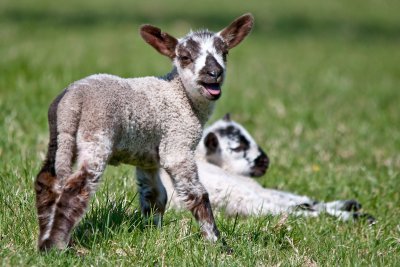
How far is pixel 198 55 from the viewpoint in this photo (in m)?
5.08

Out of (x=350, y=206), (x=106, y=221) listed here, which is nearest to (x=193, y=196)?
(x=106, y=221)

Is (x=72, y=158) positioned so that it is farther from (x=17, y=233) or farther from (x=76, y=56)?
(x=76, y=56)

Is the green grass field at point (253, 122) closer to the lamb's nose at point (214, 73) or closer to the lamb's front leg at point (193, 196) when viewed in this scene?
the lamb's front leg at point (193, 196)

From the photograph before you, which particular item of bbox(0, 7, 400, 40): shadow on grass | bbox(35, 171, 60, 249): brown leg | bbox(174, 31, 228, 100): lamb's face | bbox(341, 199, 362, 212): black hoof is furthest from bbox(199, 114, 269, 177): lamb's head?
bbox(0, 7, 400, 40): shadow on grass

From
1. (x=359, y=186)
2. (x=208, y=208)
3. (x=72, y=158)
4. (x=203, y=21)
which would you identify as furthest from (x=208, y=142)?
(x=203, y=21)

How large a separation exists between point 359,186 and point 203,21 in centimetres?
1359

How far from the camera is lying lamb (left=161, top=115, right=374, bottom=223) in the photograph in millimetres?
6703

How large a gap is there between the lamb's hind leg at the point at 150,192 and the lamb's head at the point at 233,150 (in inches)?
98.8

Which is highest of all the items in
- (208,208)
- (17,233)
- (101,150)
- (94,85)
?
(94,85)

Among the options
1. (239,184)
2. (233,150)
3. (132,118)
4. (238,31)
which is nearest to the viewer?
(132,118)

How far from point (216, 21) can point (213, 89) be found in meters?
16.3

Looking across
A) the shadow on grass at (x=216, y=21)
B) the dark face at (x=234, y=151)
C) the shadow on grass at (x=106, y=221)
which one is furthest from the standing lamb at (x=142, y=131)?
the shadow on grass at (x=216, y=21)

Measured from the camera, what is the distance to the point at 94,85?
15.2 ft

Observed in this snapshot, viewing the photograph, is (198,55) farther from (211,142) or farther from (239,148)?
(239,148)
